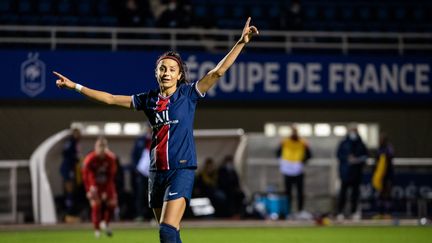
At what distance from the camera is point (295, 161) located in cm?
2266

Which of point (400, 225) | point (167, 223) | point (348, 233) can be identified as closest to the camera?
point (167, 223)

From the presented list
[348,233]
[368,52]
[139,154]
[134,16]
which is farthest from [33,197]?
[368,52]

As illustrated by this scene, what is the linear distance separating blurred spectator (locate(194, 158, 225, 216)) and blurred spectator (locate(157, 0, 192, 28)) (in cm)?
438

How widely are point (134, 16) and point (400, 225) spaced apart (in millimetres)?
8610

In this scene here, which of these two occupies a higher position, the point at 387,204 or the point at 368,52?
the point at 368,52

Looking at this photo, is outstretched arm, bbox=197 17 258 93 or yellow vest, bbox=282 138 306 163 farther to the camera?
yellow vest, bbox=282 138 306 163

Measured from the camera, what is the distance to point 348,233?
18234 mm

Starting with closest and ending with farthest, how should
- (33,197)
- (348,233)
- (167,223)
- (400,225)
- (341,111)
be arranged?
1. (167,223)
2. (348,233)
3. (400,225)
4. (33,197)
5. (341,111)

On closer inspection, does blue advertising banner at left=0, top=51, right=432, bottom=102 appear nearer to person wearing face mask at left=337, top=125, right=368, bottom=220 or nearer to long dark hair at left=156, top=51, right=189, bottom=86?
person wearing face mask at left=337, top=125, right=368, bottom=220

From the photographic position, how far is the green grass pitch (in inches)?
639

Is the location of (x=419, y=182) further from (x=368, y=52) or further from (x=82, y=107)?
(x=82, y=107)

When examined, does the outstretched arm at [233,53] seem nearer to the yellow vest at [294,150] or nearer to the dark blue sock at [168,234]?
the dark blue sock at [168,234]

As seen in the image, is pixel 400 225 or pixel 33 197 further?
pixel 33 197

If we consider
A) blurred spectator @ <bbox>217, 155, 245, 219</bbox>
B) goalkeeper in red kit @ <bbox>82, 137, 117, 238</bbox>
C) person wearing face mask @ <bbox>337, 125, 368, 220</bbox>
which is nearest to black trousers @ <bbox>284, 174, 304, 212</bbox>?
person wearing face mask @ <bbox>337, 125, 368, 220</bbox>
